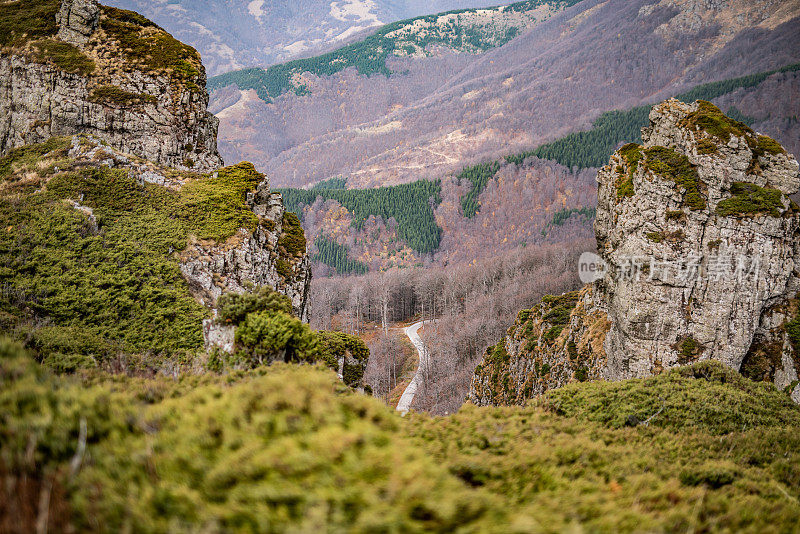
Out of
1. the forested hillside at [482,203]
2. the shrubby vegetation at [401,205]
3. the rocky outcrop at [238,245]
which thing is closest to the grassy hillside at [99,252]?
the rocky outcrop at [238,245]

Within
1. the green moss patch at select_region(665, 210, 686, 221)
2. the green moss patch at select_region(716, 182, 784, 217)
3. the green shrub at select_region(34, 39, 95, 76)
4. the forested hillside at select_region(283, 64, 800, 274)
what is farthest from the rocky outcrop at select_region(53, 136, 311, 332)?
the forested hillside at select_region(283, 64, 800, 274)

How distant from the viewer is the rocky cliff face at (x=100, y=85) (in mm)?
19516

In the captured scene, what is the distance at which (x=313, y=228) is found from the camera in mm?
129625

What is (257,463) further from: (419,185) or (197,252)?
(419,185)

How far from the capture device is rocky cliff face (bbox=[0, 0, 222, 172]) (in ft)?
64.0

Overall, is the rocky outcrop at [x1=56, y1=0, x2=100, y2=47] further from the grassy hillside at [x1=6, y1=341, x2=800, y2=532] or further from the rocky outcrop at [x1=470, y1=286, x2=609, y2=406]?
the rocky outcrop at [x1=470, y1=286, x2=609, y2=406]

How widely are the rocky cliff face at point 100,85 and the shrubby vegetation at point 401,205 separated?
104042 mm

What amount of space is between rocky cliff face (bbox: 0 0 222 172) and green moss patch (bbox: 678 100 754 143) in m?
30.2

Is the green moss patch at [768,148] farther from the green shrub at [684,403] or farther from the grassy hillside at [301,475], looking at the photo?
the grassy hillside at [301,475]

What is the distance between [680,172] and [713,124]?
350 cm

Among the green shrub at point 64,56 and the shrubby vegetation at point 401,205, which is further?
the shrubby vegetation at point 401,205

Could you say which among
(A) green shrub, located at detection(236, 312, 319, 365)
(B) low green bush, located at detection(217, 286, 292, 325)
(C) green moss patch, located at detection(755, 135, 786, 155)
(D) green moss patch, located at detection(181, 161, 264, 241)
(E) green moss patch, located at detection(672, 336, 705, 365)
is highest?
(C) green moss patch, located at detection(755, 135, 786, 155)

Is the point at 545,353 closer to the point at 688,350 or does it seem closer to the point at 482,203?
the point at 688,350

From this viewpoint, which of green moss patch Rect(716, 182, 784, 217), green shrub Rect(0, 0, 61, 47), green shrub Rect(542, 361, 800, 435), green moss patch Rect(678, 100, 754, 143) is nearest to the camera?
green shrub Rect(542, 361, 800, 435)
